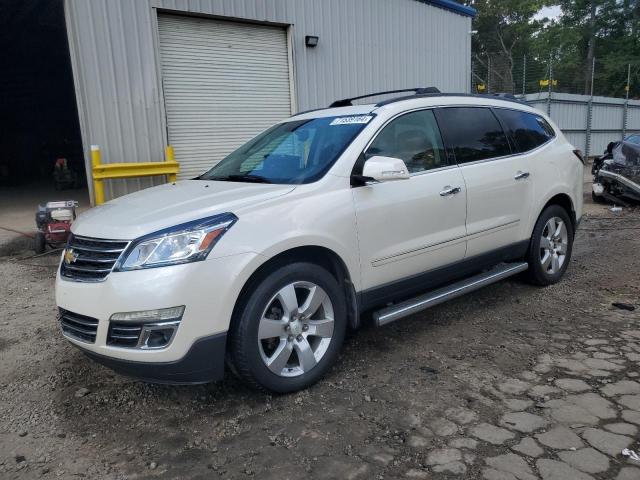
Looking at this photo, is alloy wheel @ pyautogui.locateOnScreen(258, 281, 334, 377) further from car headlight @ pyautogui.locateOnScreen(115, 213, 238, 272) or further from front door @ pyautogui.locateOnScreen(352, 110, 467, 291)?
car headlight @ pyautogui.locateOnScreen(115, 213, 238, 272)

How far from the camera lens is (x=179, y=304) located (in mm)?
2719

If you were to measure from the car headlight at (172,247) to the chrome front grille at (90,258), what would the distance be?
88 mm

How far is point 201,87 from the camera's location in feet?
28.6

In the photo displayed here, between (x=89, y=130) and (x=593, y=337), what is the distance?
6.82 metres

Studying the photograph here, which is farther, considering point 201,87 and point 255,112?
point 255,112

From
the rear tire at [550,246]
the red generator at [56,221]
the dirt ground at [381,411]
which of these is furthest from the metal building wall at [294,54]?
the rear tire at [550,246]

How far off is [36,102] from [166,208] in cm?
2496

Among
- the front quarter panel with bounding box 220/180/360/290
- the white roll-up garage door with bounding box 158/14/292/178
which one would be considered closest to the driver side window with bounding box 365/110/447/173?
the front quarter panel with bounding box 220/180/360/290

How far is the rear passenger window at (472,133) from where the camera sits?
4.26m

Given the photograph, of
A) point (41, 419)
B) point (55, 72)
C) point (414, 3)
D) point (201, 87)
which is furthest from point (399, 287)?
point (55, 72)

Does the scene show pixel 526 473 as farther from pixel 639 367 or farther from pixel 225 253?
pixel 225 253

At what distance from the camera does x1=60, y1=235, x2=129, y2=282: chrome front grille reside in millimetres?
2867

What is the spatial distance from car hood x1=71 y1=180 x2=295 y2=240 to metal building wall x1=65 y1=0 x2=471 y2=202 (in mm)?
4613

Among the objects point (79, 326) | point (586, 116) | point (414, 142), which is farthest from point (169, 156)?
point (586, 116)
